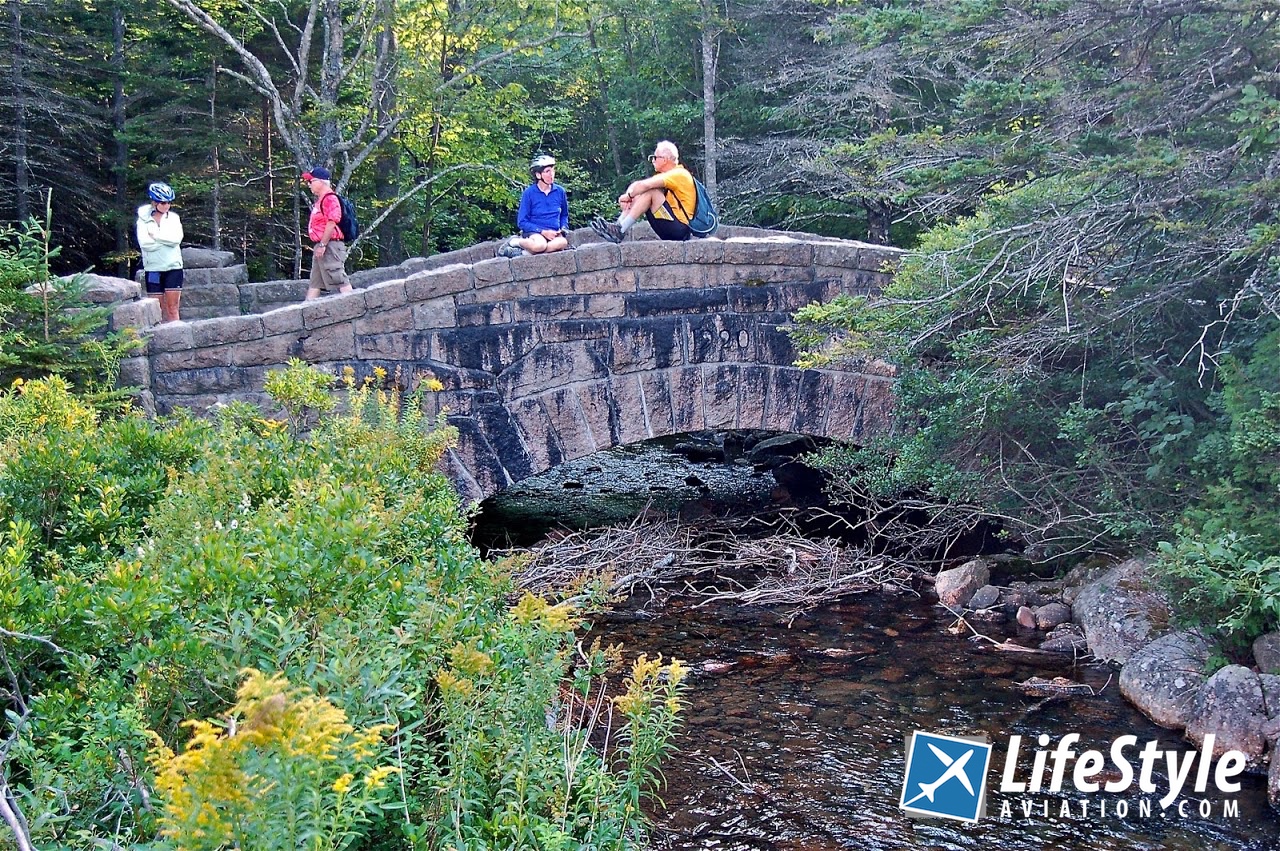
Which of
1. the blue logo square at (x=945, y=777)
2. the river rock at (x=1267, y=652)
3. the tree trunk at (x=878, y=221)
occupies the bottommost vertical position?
the blue logo square at (x=945, y=777)

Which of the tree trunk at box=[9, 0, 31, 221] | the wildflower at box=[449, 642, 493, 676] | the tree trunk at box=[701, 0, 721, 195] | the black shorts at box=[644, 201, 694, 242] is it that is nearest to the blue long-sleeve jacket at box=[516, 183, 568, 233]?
the black shorts at box=[644, 201, 694, 242]

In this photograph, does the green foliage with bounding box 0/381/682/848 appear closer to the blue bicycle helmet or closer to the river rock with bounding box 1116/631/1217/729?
the river rock with bounding box 1116/631/1217/729

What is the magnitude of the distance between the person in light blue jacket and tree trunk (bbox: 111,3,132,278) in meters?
8.38

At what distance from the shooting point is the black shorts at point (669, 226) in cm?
935

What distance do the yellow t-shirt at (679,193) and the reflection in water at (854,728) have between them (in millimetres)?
3080

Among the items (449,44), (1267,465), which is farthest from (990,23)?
(449,44)

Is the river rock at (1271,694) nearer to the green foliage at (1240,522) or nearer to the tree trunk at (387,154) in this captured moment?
the green foliage at (1240,522)

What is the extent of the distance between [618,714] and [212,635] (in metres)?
3.86

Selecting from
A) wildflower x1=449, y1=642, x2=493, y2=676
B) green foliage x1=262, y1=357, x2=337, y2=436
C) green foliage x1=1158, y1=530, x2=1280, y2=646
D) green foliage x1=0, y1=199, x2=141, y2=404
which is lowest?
A: green foliage x1=1158, y1=530, x2=1280, y2=646

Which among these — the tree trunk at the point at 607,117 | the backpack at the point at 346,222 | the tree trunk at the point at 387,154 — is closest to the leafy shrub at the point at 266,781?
the backpack at the point at 346,222

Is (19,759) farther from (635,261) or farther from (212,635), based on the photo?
(635,261)

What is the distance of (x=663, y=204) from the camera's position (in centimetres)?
935

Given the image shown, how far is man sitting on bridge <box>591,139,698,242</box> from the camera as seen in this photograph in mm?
9242

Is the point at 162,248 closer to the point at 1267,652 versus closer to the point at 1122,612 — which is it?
the point at 1122,612
